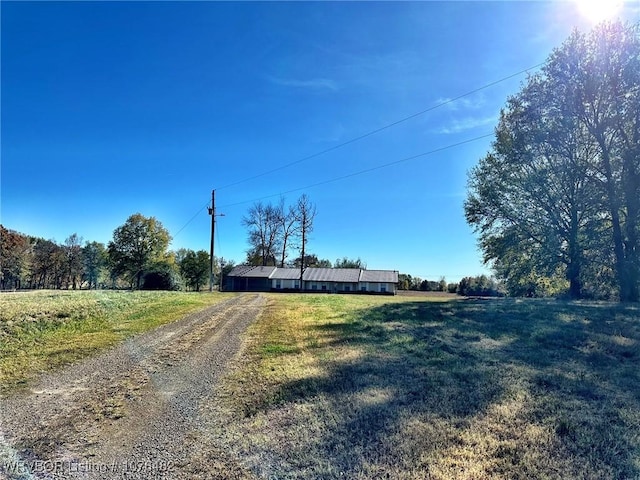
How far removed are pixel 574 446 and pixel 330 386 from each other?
2735 mm

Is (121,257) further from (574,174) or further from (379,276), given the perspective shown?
(574,174)

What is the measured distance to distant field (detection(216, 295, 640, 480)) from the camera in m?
3.03

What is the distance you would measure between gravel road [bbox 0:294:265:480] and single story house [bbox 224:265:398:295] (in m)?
49.6

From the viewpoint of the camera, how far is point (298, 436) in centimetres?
351

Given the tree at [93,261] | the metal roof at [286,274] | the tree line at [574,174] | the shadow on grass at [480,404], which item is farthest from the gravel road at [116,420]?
the tree at [93,261]

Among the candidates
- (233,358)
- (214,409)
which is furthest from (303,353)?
(214,409)

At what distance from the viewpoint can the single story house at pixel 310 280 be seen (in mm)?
56188

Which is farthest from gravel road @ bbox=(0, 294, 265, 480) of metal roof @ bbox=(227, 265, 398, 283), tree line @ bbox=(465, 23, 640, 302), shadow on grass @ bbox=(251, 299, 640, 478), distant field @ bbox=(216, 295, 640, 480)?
metal roof @ bbox=(227, 265, 398, 283)

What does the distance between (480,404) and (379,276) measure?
2198 inches

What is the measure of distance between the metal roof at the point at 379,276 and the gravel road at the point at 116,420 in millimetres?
52924

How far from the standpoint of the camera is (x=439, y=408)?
4.20 m

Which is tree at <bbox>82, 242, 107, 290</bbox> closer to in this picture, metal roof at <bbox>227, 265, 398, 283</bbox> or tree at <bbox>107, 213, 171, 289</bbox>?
tree at <bbox>107, 213, 171, 289</bbox>

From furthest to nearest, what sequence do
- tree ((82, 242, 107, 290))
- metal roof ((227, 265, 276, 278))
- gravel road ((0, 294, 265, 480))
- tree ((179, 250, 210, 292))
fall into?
1. tree ((82, 242, 107, 290))
2. tree ((179, 250, 210, 292))
3. metal roof ((227, 265, 276, 278))
4. gravel road ((0, 294, 265, 480))

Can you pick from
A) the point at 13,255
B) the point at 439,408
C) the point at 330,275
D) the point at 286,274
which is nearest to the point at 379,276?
the point at 330,275
